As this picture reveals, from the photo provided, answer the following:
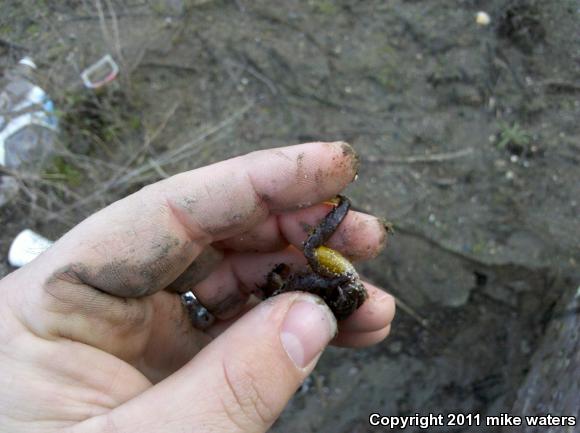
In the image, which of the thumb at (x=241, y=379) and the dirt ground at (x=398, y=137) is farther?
the dirt ground at (x=398, y=137)

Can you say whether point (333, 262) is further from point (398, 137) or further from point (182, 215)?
point (398, 137)

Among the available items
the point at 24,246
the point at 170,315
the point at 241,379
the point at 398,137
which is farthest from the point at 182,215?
the point at 398,137

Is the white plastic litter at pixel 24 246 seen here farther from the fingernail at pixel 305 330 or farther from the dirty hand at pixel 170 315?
the fingernail at pixel 305 330

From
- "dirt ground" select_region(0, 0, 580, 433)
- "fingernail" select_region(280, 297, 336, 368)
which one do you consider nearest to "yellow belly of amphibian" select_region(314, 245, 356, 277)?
"fingernail" select_region(280, 297, 336, 368)

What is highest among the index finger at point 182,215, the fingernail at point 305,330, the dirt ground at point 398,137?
the index finger at point 182,215

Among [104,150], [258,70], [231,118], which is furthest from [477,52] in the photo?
[104,150]

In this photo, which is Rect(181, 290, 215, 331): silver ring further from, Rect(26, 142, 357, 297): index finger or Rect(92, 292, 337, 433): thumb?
Rect(92, 292, 337, 433): thumb

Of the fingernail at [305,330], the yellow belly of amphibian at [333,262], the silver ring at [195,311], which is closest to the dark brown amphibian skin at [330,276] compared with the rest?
the yellow belly of amphibian at [333,262]
